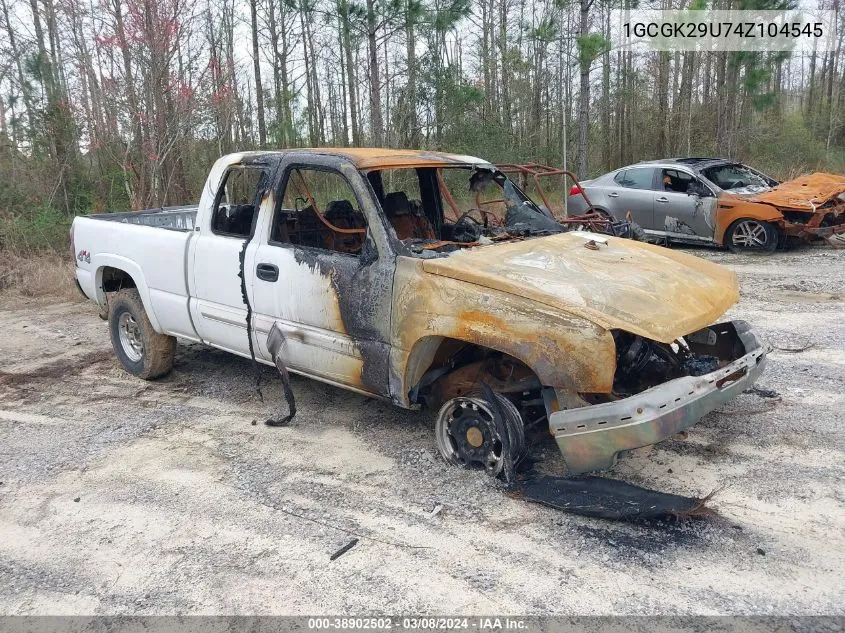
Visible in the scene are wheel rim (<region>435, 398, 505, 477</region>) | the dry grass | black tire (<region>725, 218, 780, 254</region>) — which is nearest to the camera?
wheel rim (<region>435, 398, 505, 477</region>)

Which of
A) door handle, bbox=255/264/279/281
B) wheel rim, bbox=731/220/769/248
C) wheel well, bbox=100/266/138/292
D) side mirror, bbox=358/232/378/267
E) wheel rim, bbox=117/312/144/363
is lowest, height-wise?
wheel rim, bbox=117/312/144/363

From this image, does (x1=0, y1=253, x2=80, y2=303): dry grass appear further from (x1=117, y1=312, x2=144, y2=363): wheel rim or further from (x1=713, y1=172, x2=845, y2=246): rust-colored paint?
(x1=713, y1=172, x2=845, y2=246): rust-colored paint

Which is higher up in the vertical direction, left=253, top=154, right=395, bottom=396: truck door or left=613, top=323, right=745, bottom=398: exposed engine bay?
left=253, top=154, right=395, bottom=396: truck door

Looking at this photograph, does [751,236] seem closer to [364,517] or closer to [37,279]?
[364,517]

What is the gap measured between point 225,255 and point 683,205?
8453 millimetres

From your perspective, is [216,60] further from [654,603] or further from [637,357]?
[654,603]

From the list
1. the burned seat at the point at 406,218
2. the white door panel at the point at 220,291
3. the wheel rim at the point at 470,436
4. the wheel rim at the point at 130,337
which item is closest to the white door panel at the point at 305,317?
the white door panel at the point at 220,291

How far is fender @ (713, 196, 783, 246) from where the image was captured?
33.2 feet

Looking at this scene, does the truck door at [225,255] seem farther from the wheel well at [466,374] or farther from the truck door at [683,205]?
the truck door at [683,205]

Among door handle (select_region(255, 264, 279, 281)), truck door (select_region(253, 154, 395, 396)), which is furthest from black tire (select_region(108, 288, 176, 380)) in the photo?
door handle (select_region(255, 264, 279, 281))

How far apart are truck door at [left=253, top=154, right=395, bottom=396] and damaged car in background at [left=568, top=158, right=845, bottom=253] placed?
6.15m

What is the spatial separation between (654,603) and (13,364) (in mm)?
6239

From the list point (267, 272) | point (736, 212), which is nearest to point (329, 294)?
point (267, 272)

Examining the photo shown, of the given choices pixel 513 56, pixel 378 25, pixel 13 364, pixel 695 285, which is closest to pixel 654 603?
pixel 695 285
